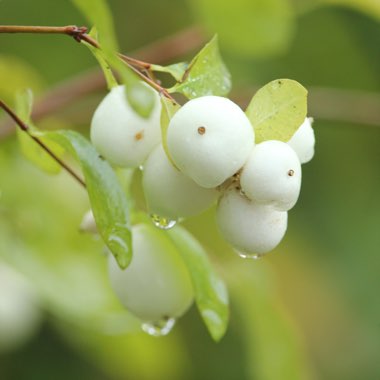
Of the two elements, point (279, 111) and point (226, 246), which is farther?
point (226, 246)

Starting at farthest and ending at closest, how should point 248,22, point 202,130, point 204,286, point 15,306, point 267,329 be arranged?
point 15,306 → point 267,329 → point 248,22 → point 204,286 → point 202,130

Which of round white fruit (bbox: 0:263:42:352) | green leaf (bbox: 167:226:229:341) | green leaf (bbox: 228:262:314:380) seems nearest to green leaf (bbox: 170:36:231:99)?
green leaf (bbox: 167:226:229:341)

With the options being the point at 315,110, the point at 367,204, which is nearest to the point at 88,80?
the point at 315,110

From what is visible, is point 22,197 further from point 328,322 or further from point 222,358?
point 328,322

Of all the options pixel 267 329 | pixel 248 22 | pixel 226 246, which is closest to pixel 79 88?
pixel 248 22

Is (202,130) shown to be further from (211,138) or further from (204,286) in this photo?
(204,286)

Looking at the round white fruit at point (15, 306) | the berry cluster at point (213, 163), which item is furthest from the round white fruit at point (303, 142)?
the round white fruit at point (15, 306)
